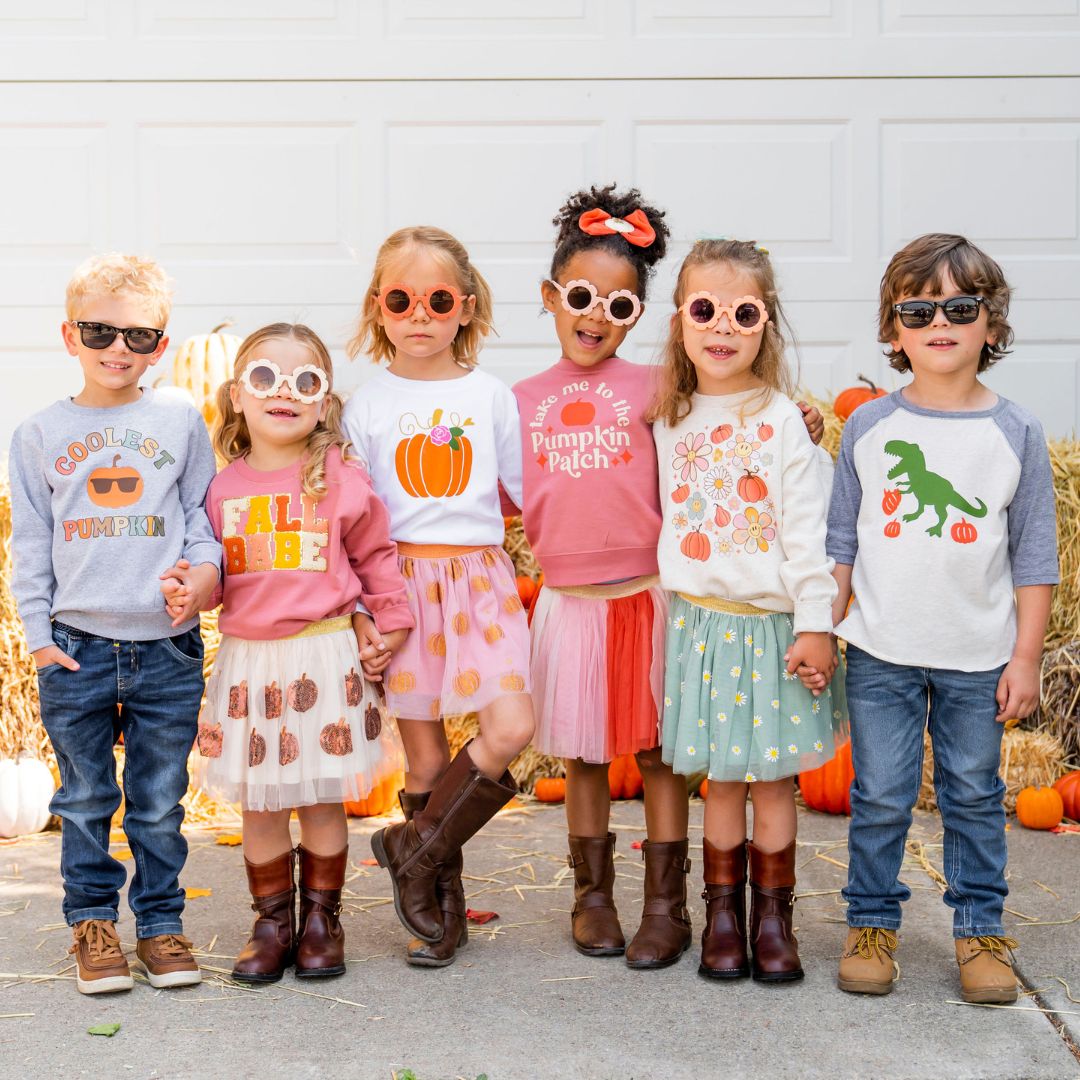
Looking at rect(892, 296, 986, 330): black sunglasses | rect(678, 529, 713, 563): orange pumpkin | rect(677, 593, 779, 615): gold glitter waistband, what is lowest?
rect(677, 593, 779, 615): gold glitter waistband

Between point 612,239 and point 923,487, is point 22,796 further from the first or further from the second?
point 923,487

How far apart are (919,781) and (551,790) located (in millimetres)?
1798

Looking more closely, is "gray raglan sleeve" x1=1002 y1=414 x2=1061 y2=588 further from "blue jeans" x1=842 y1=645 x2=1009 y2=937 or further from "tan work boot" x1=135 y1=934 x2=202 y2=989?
"tan work boot" x1=135 y1=934 x2=202 y2=989

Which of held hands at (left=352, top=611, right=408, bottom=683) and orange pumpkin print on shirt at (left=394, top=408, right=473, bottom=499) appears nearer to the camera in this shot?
held hands at (left=352, top=611, right=408, bottom=683)

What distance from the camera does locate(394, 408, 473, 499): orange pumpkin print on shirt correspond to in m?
3.10

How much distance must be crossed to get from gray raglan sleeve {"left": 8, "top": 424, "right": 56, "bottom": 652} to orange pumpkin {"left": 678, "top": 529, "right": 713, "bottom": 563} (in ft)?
4.37

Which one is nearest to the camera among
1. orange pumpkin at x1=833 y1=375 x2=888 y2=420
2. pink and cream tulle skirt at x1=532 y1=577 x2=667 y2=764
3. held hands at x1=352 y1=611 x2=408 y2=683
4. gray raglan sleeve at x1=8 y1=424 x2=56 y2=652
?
gray raglan sleeve at x1=8 y1=424 x2=56 y2=652

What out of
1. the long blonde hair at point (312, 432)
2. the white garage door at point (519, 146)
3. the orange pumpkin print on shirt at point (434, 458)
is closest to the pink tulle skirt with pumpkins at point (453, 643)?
the orange pumpkin print on shirt at point (434, 458)

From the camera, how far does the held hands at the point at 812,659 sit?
112 inches

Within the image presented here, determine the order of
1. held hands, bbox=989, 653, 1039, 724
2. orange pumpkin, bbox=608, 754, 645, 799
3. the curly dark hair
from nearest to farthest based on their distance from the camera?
1. held hands, bbox=989, 653, 1039, 724
2. the curly dark hair
3. orange pumpkin, bbox=608, 754, 645, 799

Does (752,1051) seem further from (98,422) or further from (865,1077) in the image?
(98,422)

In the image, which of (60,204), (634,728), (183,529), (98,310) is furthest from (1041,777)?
(60,204)

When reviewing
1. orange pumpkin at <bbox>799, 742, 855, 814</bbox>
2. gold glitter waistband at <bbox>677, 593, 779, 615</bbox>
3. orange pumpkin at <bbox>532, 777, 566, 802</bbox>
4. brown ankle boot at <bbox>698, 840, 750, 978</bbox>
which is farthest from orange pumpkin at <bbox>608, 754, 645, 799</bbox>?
gold glitter waistband at <bbox>677, 593, 779, 615</bbox>

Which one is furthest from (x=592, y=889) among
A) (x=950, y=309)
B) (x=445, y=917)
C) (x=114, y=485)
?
(x=950, y=309)
